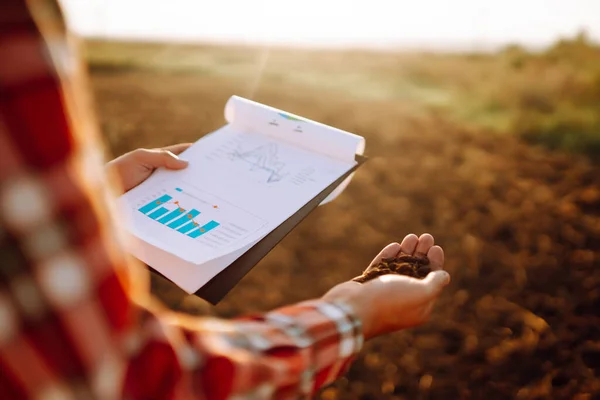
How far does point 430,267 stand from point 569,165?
2494mm

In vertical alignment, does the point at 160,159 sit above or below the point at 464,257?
above

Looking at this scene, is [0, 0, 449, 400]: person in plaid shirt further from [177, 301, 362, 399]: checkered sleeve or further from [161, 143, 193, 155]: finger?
[161, 143, 193, 155]: finger

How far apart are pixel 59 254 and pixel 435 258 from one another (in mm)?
665

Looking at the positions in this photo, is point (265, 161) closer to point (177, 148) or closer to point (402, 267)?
point (177, 148)

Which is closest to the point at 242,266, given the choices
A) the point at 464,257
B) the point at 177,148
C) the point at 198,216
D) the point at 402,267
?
the point at 198,216

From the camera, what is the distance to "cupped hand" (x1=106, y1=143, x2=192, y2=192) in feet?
3.32

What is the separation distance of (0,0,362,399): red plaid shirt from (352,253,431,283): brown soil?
1.34 feet

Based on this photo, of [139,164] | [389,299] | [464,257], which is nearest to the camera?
[389,299]

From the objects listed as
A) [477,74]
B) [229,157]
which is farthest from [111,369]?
[477,74]

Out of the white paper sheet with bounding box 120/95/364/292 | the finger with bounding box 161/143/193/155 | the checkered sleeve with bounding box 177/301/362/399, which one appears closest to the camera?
the checkered sleeve with bounding box 177/301/362/399

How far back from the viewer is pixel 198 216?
936mm

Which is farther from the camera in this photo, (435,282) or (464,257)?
(464,257)

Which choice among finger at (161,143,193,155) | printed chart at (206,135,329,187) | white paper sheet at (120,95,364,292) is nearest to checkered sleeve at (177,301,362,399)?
white paper sheet at (120,95,364,292)

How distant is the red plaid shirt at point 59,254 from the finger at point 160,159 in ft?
2.03
